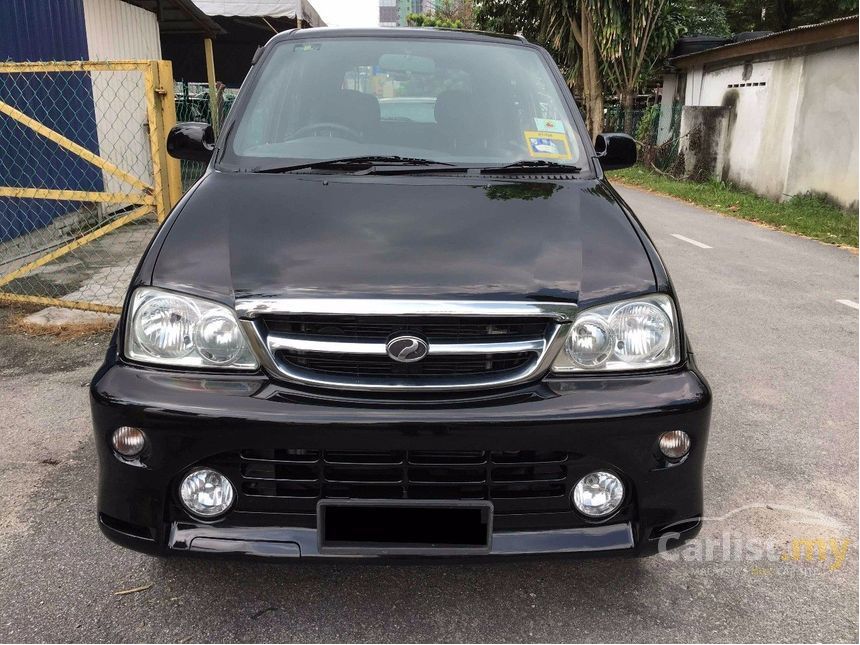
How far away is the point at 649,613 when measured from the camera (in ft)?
7.63

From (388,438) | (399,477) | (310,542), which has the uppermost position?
(388,438)

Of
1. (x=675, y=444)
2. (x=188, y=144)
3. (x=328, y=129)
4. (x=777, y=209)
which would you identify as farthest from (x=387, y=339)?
(x=777, y=209)

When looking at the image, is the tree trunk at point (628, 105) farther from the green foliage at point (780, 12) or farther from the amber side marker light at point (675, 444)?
the amber side marker light at point (675, 444)

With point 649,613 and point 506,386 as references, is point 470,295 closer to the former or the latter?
point 506,386

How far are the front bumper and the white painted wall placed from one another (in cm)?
764

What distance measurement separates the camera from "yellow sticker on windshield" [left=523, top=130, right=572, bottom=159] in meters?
2.93

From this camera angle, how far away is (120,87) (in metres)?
9.39

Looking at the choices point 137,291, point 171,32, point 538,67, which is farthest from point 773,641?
point 171,32

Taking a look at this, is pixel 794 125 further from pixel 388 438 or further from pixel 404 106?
pixel 388 438

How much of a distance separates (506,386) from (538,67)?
1.90 m

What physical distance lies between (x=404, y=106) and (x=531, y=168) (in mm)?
724

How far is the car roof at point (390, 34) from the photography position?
337 centimetres

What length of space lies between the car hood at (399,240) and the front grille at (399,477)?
425mm

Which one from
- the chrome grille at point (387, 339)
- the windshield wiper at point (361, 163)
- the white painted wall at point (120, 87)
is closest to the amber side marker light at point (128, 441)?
the chrome grille at point (387, 339)
